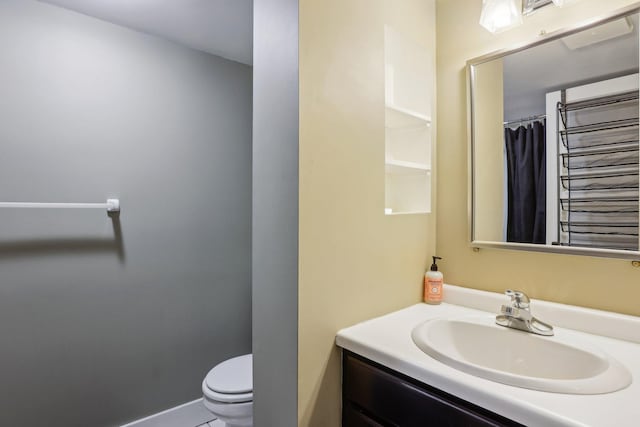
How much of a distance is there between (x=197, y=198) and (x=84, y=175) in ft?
1.91

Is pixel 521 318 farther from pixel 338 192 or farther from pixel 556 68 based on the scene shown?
pixel 556 68

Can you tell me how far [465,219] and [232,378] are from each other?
1347 mm

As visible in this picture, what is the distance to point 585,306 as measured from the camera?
1.13m

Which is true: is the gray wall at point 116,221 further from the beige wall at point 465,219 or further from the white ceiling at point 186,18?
the beige wall at point 465,219

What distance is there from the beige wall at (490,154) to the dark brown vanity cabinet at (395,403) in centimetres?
73

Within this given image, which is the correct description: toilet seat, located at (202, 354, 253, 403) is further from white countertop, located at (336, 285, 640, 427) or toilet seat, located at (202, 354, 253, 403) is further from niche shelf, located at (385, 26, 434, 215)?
niche shelf, located at (385, 26, 434, 215)

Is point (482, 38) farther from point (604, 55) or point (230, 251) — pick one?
point (230, 251)

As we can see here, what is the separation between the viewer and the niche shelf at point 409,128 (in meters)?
1.40

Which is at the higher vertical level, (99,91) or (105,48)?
(105,48)

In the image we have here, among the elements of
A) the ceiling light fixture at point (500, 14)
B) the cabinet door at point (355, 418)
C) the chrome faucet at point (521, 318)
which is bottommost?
the cabinet door at point (355, 418)

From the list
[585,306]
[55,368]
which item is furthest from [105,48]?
[585,306]

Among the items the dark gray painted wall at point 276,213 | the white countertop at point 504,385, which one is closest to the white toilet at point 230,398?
the dark gray painted wall at point 276,213

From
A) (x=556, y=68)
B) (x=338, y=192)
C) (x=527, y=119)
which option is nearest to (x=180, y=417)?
(x=338, y=192)

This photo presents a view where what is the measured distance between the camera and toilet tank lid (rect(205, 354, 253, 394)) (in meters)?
1.57
